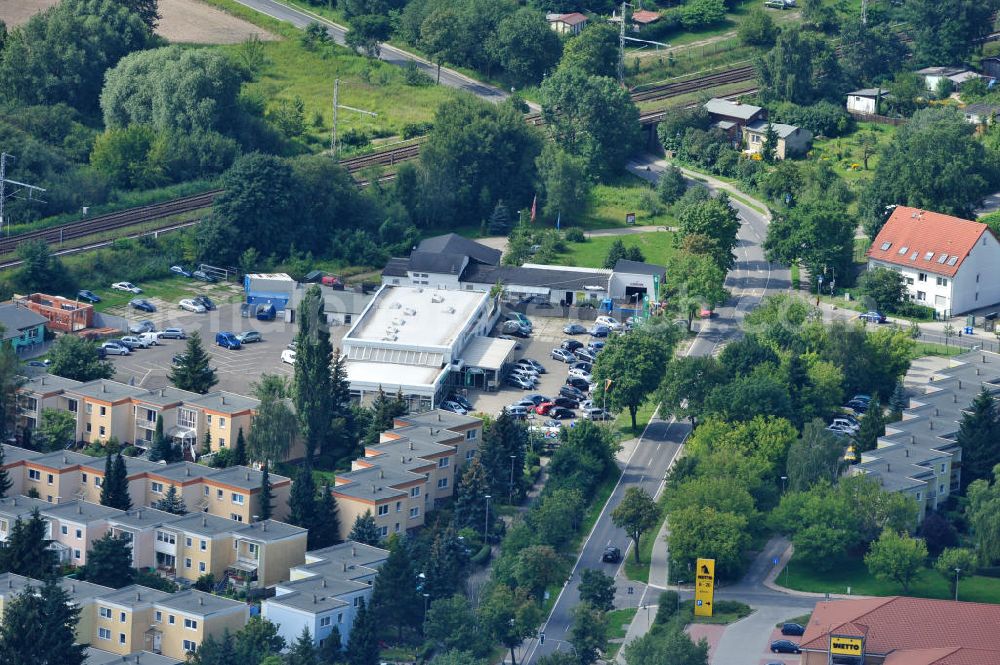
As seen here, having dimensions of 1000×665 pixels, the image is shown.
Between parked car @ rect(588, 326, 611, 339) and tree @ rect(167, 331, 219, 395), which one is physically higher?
parked car @ rect(588, 326, 611, 339)

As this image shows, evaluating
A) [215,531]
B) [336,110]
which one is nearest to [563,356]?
[215,531]

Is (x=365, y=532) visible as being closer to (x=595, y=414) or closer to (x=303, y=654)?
(x=303, y=654)

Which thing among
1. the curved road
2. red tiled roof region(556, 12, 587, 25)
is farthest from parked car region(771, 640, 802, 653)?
red tiled roof region(556, 12, 587, 25)

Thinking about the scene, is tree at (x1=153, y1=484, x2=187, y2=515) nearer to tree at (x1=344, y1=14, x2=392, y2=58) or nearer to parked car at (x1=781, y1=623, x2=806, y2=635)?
parked car at (x1=781, y1=623, x2=806, y2=635)

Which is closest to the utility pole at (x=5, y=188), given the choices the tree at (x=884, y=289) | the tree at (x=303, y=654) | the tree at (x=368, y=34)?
the tree at (x=368, y=34)

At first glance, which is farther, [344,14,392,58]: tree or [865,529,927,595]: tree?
[344,14,392,58]: tree

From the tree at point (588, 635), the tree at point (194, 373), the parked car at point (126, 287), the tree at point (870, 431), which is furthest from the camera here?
the parked car at point (126, 287)

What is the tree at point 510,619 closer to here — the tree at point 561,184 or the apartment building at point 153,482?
the apartment building at point 153,482
